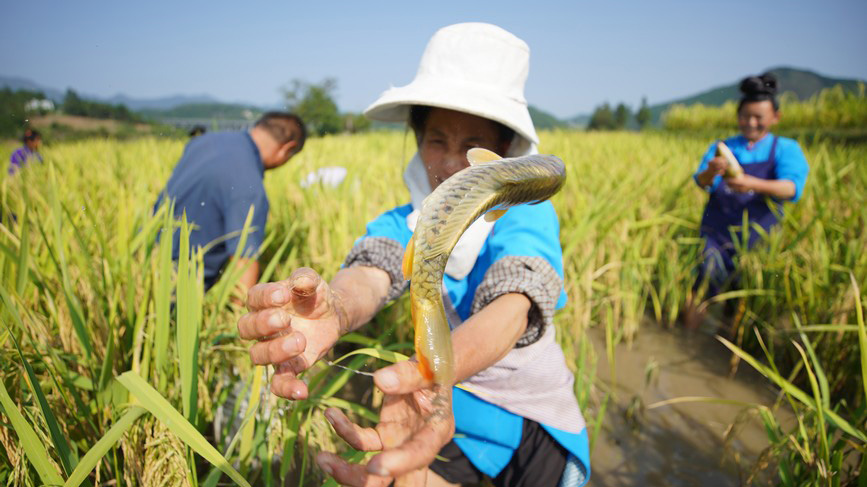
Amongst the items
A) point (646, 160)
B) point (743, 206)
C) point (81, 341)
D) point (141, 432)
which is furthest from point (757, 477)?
point (646, 160)

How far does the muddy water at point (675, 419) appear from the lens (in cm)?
195

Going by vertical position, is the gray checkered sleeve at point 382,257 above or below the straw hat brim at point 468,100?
below

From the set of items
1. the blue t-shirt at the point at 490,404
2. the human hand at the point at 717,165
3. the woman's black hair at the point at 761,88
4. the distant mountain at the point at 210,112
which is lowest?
the blue t-shirt at the point at 490,404

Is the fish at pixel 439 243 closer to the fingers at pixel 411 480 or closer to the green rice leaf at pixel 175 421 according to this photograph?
the fingers at pixel 411 480

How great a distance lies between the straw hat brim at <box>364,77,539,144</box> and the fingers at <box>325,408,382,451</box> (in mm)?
732

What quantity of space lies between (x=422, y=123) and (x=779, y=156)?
126 inches

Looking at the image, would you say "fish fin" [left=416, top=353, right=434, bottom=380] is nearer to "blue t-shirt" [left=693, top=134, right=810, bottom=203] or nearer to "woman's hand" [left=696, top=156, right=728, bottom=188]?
"woman's hand" [left=696, top=156, right=728, bottom=188]

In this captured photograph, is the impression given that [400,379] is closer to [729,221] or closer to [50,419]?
[50,419]

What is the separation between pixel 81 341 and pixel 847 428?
7.32 ft

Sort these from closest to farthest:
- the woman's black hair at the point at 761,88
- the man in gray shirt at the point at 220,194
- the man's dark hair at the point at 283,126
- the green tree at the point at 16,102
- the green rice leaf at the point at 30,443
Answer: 1. the green rice leaf at the point at 30,443
2. the green tree at the point at 16,102
3. the man in gray shirt at the point at 220,194
4. the man's dark hair at the point at 283,126
5. the woman's black hair at the point at 761,88

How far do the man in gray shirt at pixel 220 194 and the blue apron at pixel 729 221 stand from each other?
3163 mm

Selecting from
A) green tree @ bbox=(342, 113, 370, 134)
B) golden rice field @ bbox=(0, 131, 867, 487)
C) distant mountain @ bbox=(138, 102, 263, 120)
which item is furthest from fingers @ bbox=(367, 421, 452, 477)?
green tree @ bbox=(342, 113, 370, 134)

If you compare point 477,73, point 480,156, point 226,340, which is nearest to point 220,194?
point 226,340

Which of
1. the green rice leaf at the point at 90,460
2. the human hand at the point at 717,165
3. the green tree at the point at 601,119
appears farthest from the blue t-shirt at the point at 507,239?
the green tree at the point at 601,119
